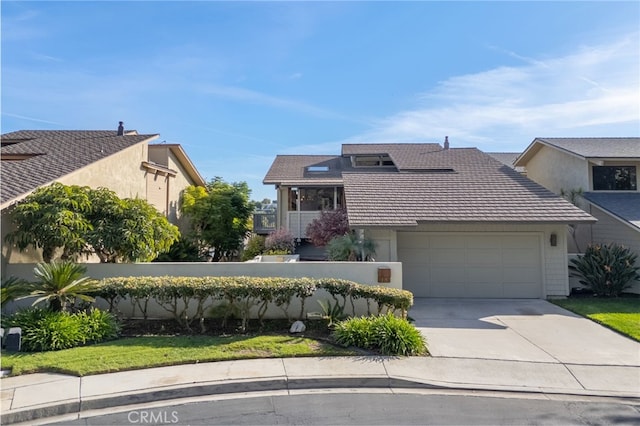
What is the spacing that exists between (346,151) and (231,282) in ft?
51.1

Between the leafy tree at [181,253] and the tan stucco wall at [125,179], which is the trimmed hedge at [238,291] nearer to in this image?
the tan stucco wall at [125,179]

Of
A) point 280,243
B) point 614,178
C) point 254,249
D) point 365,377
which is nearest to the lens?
point 365,377

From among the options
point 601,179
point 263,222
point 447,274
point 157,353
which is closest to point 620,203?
point 601,179

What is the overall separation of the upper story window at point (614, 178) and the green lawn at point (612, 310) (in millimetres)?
5808

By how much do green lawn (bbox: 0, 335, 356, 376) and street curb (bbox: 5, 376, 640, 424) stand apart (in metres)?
0.89

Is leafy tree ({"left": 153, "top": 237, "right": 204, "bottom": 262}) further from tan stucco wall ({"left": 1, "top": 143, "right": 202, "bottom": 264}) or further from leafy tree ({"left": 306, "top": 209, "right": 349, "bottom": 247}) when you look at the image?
leafy tree ({"left": 306, "top": 209, "right": 349, "bottom": 247})

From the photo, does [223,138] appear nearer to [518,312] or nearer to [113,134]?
[113,134]

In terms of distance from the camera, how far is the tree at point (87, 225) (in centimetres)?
850

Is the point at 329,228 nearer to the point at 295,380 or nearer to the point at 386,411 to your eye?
the point at 295,380

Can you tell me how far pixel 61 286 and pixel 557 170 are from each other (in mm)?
19486

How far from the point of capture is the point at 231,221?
17500 millimetres

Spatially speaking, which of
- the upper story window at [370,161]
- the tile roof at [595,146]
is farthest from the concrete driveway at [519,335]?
the upper story window at [370,161]

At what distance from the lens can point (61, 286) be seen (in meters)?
7.39

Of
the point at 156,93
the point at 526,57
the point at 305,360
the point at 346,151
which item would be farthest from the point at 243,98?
the point at 305,360
